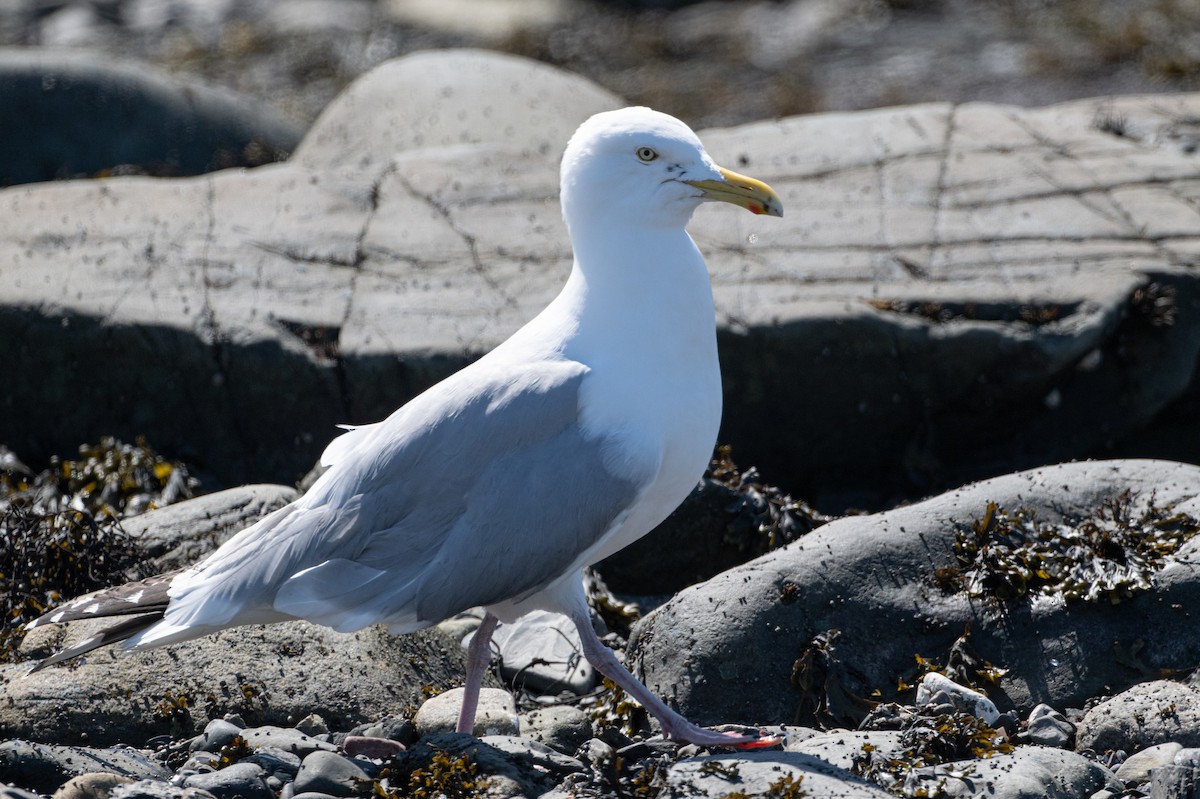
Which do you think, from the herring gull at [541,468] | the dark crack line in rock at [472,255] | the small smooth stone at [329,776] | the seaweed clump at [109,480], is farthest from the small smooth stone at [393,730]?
the dark crack line in rock at [472,255]

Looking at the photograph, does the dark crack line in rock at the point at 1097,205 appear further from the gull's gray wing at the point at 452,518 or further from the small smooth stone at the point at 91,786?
the small smooth stone at the point at 91,786

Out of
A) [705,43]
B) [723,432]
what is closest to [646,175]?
[723,432]

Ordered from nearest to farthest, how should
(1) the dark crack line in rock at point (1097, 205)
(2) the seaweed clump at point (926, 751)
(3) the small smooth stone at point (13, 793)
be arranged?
(3) the small smooth stone at point (13, 793) < (2) the seaweed clump at point (926, 751) < (1) the dark crack line in rock at point (1097, 205)

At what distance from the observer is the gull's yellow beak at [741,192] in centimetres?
472

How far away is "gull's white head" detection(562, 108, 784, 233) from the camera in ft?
15.4

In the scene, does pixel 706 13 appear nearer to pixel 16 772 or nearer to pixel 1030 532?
pixel 1030 532

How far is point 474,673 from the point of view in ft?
15.8

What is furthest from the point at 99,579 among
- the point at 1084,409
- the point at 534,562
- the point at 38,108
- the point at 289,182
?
the point at 38,108

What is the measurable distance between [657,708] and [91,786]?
1.78m

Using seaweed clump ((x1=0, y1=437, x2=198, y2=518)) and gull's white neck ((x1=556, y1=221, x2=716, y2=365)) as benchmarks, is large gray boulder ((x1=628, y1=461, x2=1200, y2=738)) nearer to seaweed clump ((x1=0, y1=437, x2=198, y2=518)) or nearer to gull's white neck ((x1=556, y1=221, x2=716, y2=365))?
gull's white neck ((x1=556, y1=221, x2=716, y2=365))

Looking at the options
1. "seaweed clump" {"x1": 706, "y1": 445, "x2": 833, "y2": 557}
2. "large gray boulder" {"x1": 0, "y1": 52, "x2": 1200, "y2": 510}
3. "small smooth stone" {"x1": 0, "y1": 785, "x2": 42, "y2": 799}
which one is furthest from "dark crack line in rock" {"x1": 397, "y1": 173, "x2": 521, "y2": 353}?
"small smooth stone" {"x1": 0, "y1": 785, "x2": 42, "y2": 799}

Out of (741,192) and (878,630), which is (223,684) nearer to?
(878,630)

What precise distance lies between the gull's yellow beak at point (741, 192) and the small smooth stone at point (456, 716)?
2.02 metres

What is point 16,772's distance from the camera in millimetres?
4320
